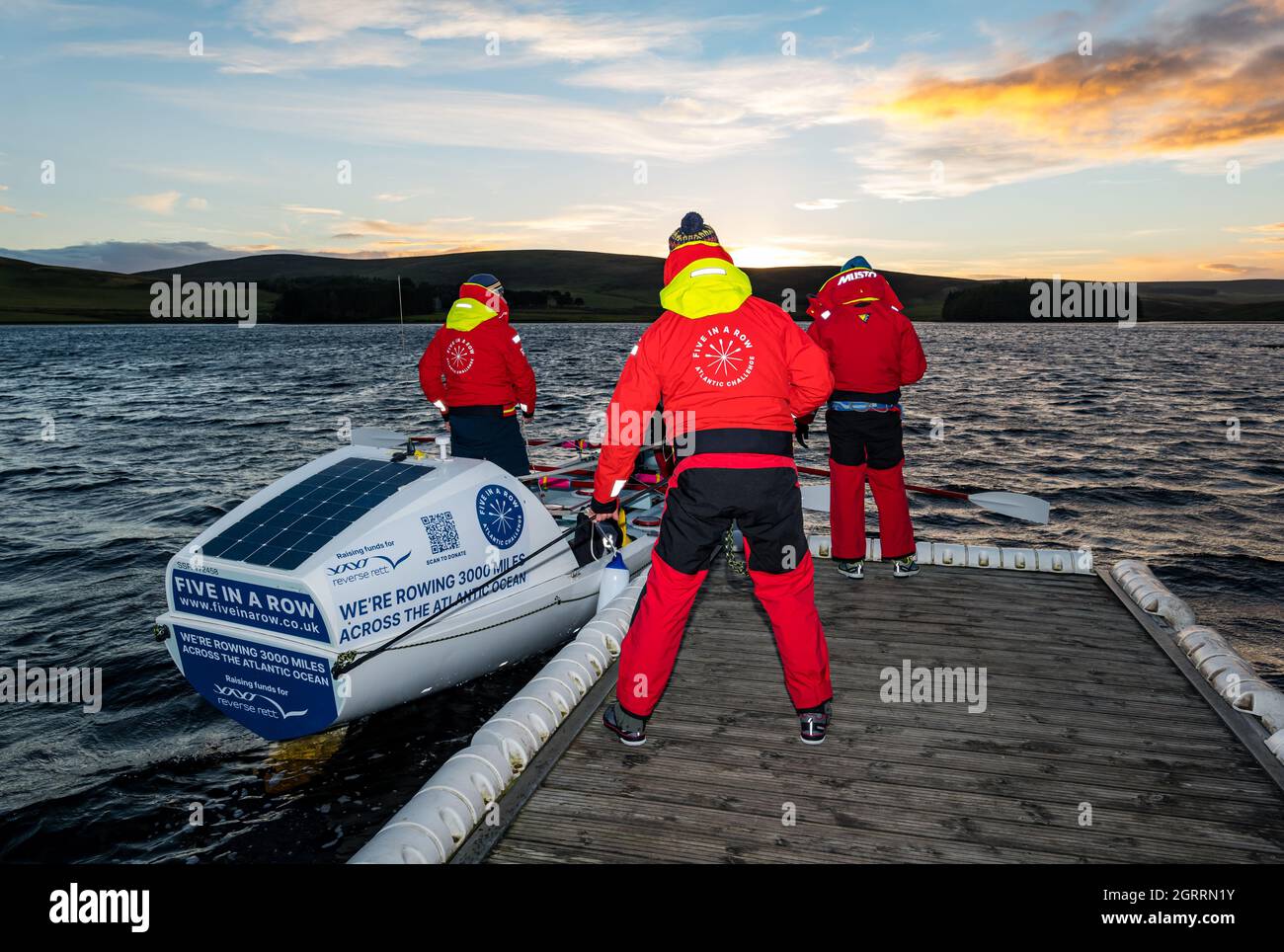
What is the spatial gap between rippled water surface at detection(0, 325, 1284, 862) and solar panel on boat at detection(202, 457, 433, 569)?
214 cm

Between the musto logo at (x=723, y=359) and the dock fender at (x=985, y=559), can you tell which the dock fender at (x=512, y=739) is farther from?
the dock fender at (x=985, y=559)

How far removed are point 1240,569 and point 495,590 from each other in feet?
46.3

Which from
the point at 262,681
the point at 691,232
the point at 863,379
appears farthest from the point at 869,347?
the point at 262,681

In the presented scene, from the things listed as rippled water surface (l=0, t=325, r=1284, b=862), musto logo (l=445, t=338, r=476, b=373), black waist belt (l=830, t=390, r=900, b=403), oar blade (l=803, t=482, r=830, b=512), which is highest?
musto logo (l=445, t=338, r=476, b=373)

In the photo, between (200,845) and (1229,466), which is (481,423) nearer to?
(200,845)

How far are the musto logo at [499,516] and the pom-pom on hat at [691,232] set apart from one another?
285 cm

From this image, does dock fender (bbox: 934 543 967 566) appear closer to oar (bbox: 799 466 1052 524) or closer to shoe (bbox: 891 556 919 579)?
shoe (bbox: 891 556 919 579)

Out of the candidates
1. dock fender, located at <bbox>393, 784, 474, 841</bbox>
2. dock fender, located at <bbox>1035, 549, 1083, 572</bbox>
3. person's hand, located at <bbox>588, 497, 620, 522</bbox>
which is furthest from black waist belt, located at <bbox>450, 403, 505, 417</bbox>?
dock fender, located at <bbox>1035, 549, 1083, 572</bbox>

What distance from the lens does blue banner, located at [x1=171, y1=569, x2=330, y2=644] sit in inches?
214

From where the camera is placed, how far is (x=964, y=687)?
5281 millimetres

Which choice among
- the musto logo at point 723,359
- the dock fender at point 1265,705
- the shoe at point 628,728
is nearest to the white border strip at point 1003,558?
the dock fender at point 1265,705

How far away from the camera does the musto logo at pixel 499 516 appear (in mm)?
6664
